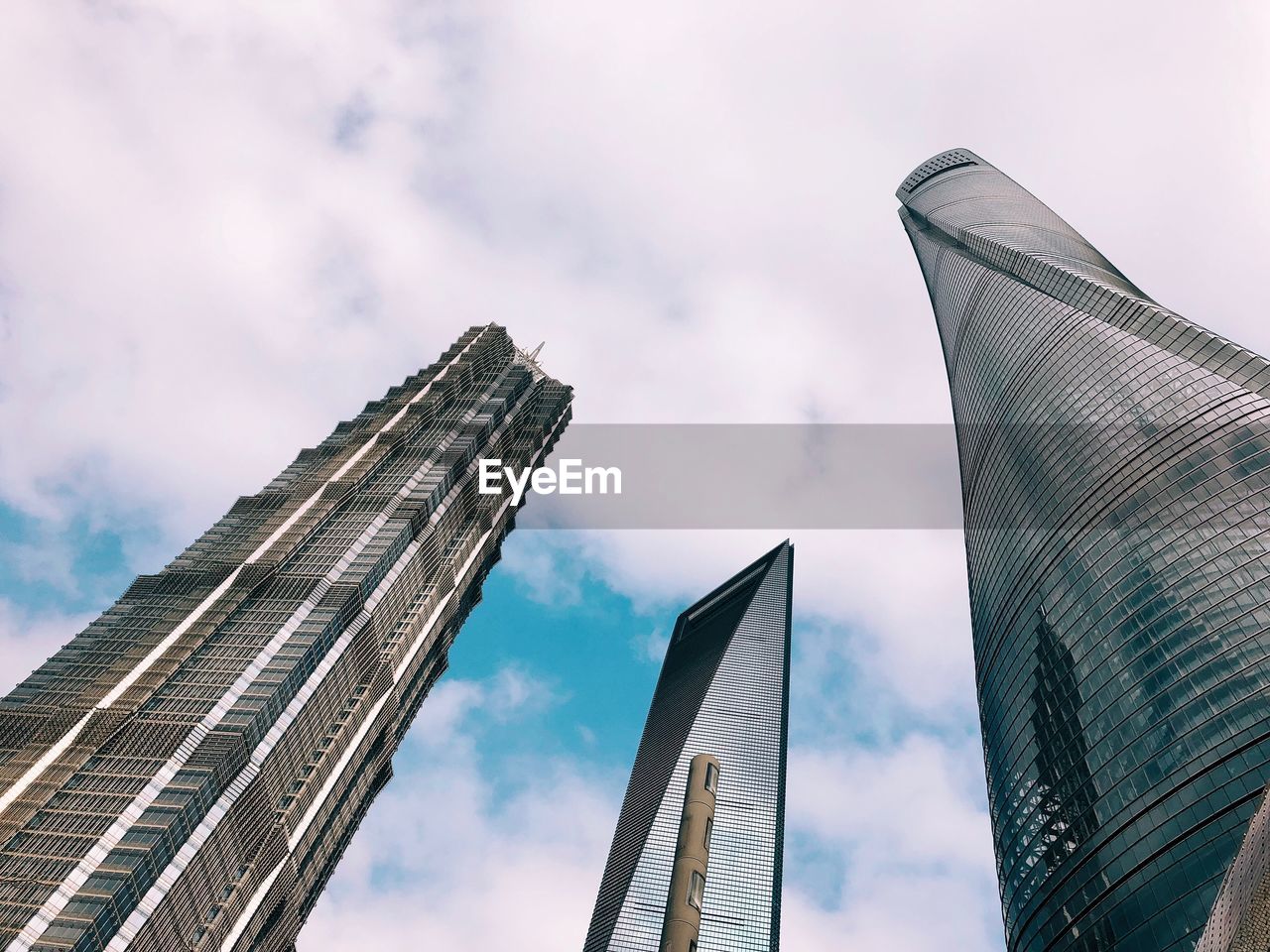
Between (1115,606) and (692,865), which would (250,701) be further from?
(1115,606)

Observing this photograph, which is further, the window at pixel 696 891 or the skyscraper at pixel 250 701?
the skyscraper at pixel 250 701

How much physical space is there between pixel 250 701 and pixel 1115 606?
10023cm

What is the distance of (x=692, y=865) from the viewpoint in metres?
79.5

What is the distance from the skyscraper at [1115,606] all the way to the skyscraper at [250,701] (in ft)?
279

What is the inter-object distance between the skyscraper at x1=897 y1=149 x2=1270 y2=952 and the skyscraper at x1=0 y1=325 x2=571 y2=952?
85132 millimetres

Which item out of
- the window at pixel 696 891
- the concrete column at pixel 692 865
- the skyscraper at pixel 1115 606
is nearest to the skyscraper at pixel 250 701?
the concrete column at pixel 692 865

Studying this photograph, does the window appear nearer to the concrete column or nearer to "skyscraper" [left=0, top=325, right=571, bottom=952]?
the concrete column

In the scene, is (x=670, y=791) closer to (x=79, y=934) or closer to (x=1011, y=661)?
(x=1011, y=661)

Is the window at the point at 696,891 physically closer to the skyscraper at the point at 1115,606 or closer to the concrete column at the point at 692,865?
the concrete column at the point at 692,865

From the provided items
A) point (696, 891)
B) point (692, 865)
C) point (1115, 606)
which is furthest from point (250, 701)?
point (1115, 606)

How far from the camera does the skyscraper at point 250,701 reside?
100312 millimetres

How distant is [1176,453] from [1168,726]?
33305 mm

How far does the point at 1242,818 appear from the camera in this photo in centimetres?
6981

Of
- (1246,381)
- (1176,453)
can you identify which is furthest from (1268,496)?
(1246,381)
